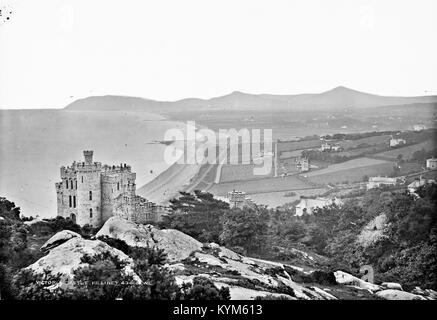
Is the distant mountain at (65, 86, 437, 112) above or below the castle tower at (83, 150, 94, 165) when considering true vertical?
above

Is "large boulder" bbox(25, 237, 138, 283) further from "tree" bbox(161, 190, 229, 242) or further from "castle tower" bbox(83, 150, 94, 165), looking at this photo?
"castle tower" bbox(83, 150, 94, 165)

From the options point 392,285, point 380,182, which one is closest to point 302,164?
point 380,182

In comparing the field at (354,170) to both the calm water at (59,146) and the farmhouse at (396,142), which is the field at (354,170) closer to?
the farmhouse at (396,142)

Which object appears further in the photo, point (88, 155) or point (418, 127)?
point (88, 155)

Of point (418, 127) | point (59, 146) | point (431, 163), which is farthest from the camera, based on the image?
point (59, 146)

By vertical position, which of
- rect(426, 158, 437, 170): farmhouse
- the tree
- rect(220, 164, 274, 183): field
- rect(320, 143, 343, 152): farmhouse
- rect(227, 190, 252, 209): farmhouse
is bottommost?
the tree

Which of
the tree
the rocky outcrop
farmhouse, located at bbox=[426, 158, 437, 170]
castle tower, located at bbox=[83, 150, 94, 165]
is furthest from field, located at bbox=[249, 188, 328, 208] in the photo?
castle tower, located at bbox=[83, 150, 94, 165]

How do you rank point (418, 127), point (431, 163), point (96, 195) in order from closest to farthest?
point (431, 163), point (418, 127), point (96, 195)

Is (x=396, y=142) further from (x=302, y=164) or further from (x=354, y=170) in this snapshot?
(x=302, y=164)
